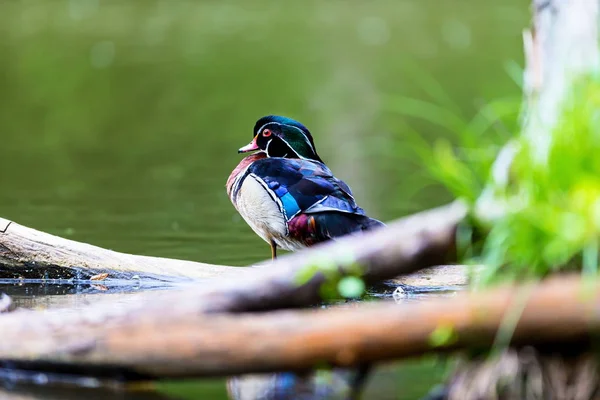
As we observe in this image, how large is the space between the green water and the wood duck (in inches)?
33.5

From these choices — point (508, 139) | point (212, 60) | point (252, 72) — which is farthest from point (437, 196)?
point (212, 60)

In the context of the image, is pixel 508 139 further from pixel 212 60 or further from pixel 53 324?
pixel 212 60

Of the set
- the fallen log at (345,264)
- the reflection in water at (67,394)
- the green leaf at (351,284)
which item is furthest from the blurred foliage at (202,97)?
the reflection in water at (67,394)

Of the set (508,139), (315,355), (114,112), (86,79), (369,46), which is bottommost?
(315,355)

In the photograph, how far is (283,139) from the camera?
6.23m

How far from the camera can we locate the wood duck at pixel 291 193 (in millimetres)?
5453

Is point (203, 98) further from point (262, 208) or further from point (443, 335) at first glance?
point (443, 335)

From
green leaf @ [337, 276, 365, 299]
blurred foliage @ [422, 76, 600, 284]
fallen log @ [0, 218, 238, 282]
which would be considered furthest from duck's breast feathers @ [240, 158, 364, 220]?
blurred foliage @ [422, 76, 600, 284]

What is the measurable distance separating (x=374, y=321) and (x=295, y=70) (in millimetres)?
14978

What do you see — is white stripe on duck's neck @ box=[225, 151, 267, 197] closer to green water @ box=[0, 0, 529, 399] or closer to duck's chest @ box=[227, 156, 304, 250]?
duck's chest @ box=[227, 156, 304, 250]

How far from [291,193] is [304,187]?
7 cm

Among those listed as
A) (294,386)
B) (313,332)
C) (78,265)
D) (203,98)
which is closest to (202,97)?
(203,98)

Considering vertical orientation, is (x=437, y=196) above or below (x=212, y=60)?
below

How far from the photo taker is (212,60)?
63.4 ft
